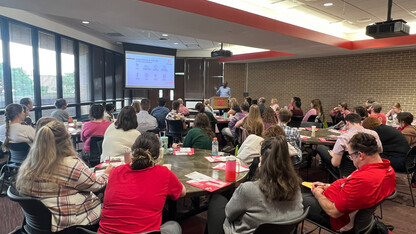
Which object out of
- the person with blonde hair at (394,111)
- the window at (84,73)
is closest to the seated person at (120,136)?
the window at (84,73)

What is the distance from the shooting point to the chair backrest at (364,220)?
196cm

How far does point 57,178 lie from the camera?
5.73 ft

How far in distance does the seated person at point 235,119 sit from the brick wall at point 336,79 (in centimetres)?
545

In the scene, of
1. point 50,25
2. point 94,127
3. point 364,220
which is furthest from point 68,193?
point 50,25

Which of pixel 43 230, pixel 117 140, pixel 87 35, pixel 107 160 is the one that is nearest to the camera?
pixel 43 230

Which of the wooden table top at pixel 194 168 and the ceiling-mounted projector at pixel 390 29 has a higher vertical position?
the ceiling-mounted projector at pixel 390 29

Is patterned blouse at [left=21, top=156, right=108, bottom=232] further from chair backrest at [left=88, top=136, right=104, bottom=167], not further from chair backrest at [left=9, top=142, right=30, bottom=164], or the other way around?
chair backrest at [left=9, top=142, right=30, bottom=164]

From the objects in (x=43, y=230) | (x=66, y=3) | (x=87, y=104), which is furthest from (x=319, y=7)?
(x=87, y=104)

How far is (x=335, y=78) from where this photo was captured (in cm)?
966

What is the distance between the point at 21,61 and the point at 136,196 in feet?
18.7

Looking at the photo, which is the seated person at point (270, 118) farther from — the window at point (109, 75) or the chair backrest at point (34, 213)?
the window at point (109, 75)

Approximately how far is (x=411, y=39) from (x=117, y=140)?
7424 millimetres

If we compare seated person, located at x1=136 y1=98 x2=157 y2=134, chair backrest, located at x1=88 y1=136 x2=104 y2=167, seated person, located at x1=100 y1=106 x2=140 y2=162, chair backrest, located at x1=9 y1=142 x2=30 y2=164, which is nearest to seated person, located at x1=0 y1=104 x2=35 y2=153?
chair backrest, located at x1=9 y1=142 x2=30 y2=164

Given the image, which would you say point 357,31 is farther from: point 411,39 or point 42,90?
point 42,90
